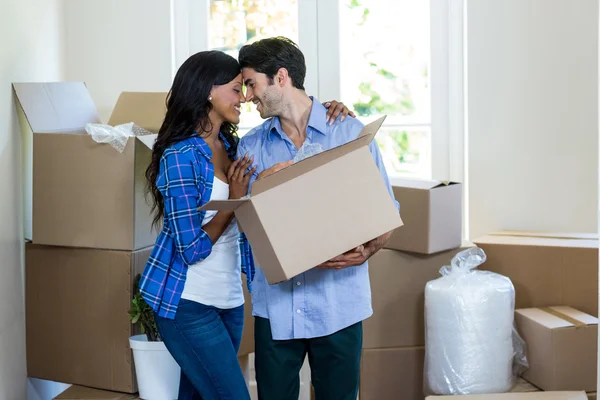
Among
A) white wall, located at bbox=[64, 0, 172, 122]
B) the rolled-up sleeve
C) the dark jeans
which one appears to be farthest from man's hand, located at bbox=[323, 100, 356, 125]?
white wall, located at bbox=[64, 0, 172, 122]

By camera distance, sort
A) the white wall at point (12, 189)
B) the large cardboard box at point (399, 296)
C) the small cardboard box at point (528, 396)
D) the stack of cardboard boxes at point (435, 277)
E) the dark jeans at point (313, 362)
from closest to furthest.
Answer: the dark jeans at point (313, 362) → the small cardboard box at point (528, 396) → the white wall at point (12, 189) → the stack of cardboard boxes at point (435, 277) → the large cardboard box at point (399, 296)

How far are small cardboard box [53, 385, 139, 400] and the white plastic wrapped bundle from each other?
90 centimetres

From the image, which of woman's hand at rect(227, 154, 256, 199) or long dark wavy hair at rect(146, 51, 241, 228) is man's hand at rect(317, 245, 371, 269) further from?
long dark wavy hair at rect(146, 51, 241, 228)

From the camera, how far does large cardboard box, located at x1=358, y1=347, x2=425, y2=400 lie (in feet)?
8.70

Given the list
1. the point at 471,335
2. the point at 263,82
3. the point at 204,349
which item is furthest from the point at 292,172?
the point at 471,335

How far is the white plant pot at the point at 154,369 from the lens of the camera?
223cm

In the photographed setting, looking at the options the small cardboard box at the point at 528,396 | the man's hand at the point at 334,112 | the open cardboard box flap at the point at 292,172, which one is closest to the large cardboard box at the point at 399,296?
the small cardboard box at the point at 528,396

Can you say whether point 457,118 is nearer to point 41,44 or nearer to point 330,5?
point 330,5

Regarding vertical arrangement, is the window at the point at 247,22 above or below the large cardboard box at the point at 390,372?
above

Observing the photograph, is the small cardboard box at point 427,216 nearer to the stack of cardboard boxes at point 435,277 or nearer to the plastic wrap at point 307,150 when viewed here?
the stack of cardboard boxes at point 435,277

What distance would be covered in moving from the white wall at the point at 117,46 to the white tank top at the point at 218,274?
137cm

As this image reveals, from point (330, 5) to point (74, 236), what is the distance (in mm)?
1399

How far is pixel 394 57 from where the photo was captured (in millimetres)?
3119

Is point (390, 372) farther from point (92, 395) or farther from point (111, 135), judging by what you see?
point (111, 135)
